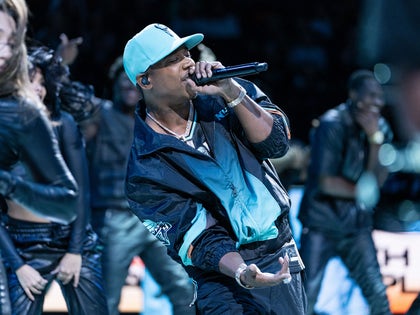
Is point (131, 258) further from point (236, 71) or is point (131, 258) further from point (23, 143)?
point (236, 71)

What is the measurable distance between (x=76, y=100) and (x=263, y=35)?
6917 mm

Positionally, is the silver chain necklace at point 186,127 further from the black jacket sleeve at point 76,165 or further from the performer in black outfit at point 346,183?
the performer in black outfit at point 346,183

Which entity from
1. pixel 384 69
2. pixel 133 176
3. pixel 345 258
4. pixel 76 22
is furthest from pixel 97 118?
pixel 384 69

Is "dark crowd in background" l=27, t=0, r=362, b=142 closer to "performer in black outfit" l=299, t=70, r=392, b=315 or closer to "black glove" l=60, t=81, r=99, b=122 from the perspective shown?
"performer in black outfit" l=299, t=70, r=392, b=315

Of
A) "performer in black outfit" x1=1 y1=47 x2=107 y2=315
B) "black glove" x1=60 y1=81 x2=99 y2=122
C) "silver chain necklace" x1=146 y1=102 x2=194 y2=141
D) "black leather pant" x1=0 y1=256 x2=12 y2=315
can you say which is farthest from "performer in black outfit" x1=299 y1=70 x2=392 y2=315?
"silver chain necklace" x1=146 y1=102 x2=194 y2=141

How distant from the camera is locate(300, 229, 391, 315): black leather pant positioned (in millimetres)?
6879

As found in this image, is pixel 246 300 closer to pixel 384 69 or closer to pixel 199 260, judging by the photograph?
pixel 199 260

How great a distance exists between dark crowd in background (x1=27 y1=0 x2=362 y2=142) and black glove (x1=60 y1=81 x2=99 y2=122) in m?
4.66

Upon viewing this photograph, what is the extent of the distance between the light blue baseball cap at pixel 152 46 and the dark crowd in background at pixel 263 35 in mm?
6332

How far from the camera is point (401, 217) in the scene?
959cm

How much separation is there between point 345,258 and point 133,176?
124 inches

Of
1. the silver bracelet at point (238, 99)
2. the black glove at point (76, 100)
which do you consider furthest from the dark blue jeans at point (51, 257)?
the silver bracelet at point (238, 99)

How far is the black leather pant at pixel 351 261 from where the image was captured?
6.88m

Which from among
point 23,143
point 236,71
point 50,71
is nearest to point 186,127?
point 236,71
